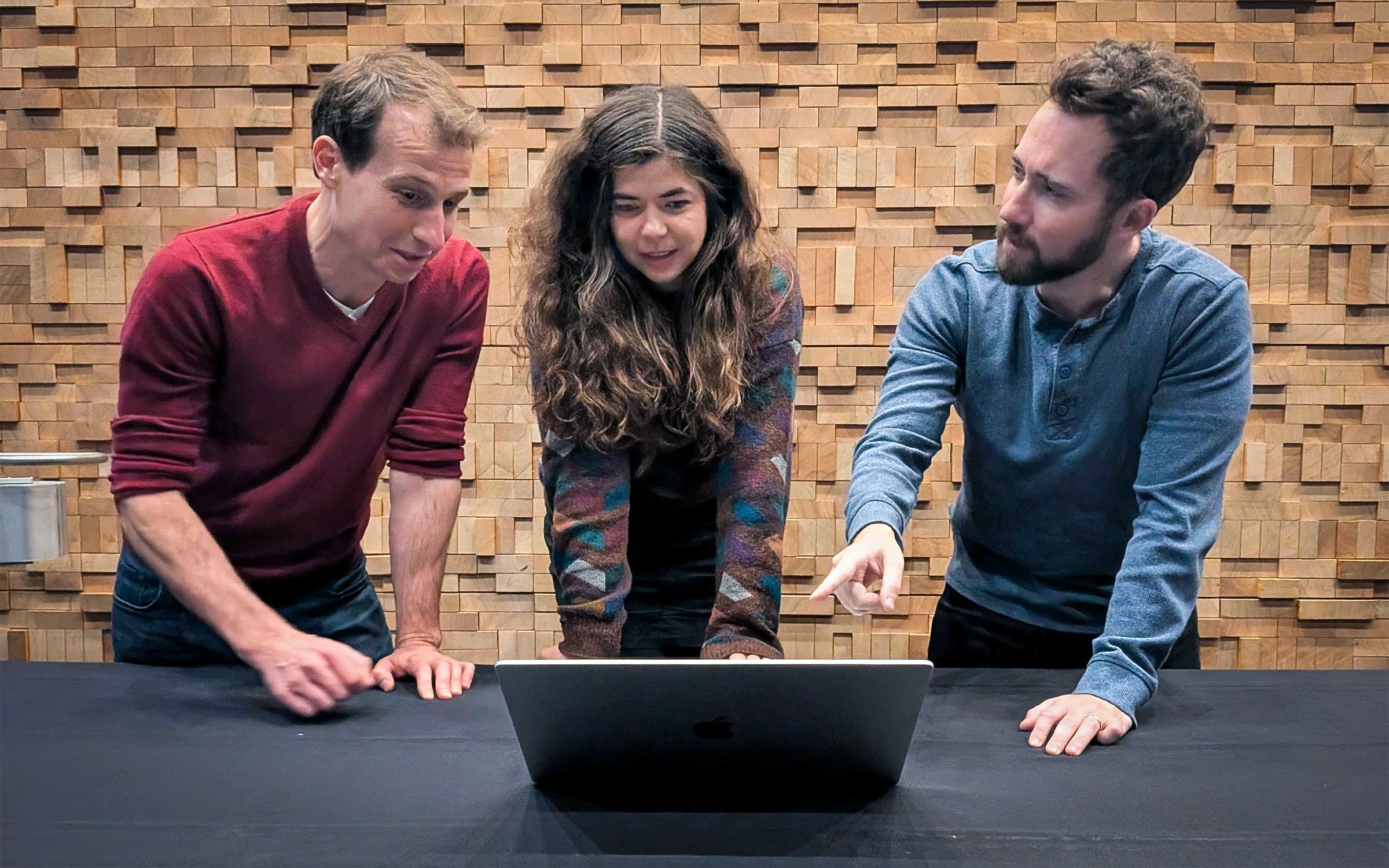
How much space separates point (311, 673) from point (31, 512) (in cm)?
149

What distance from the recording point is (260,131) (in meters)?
3.09

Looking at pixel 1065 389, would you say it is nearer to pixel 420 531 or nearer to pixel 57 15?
pixel 420 531

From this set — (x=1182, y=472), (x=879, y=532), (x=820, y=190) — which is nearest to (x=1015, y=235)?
(x=1182, y=472)

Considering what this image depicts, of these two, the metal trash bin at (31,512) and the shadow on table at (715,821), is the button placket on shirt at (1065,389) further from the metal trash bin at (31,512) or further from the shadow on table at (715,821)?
the metal trash bin at (31,512)

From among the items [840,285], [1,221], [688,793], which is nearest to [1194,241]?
[840,285]

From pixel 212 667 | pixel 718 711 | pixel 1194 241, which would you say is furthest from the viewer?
pixel 1194 241

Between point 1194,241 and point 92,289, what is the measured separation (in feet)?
10.1

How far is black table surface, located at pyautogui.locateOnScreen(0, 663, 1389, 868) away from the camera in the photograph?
39.0 inches

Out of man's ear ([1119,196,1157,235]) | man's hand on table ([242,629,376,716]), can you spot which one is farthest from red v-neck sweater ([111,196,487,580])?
man's ear ([1119,196,1157,235])

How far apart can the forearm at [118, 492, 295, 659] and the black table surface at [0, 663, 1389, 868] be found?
0.15 metres

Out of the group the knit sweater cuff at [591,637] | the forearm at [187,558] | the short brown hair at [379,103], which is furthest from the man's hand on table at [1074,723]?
the short brown hair at [379,103]

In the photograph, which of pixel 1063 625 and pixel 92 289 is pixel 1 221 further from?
pixel 1063 625

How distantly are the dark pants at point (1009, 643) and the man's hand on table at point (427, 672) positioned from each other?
822 mm

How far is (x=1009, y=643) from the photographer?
1.85 meters
